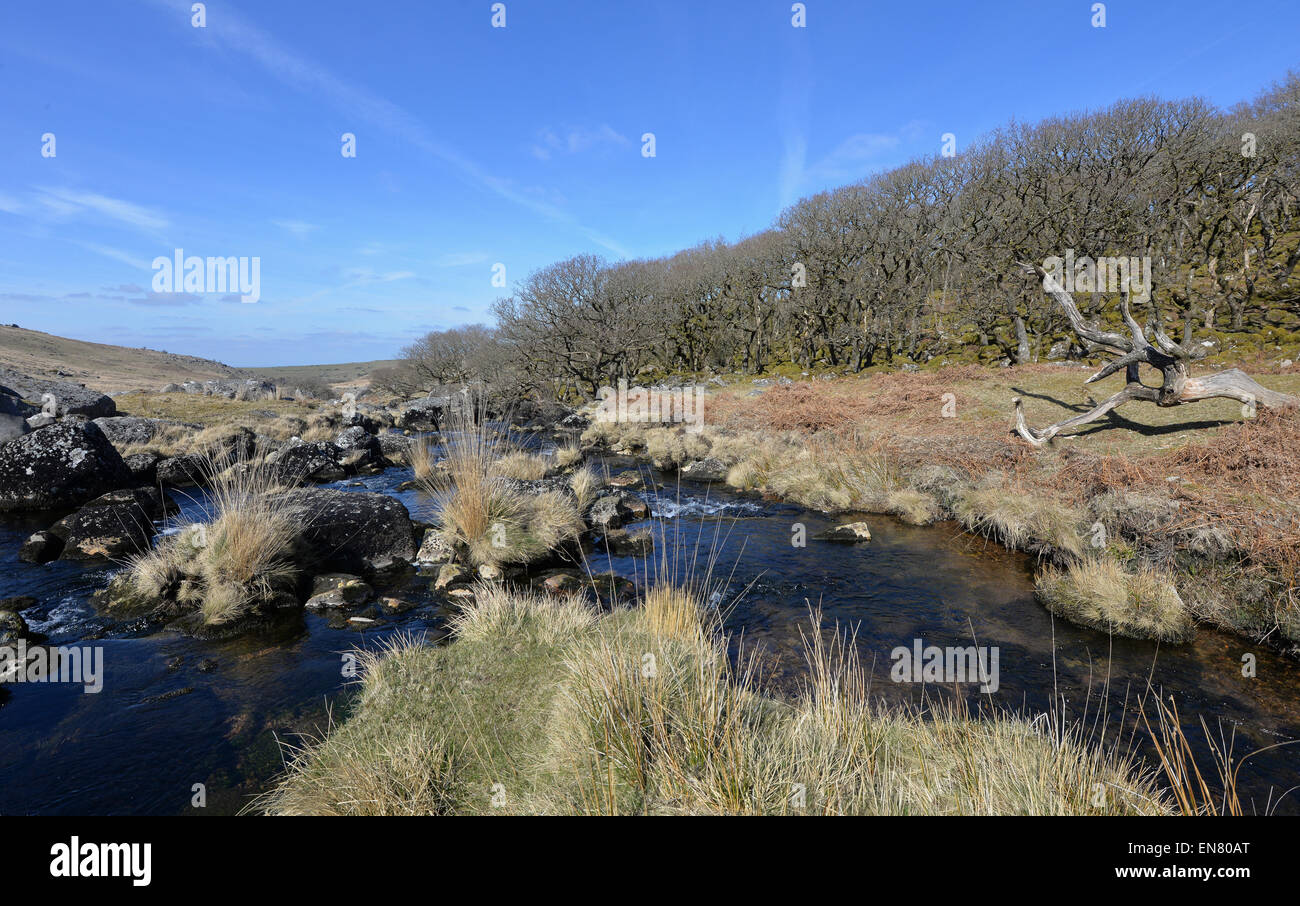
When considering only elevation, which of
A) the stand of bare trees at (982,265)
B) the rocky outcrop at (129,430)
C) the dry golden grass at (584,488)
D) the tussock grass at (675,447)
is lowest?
the dry golden grass at (584,488)

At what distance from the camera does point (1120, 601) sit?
6.63 meters

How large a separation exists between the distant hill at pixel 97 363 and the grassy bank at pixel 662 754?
184 feet

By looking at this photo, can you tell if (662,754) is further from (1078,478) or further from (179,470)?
(179,470)

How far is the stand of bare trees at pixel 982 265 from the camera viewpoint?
22609 millimetres

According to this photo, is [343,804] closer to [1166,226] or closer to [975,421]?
[975,421]

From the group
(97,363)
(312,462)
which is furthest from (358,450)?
(97,363)

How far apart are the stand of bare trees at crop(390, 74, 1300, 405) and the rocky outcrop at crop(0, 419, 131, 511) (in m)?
10.7

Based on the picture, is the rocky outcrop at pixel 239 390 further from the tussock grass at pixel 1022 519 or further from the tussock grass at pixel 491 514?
the tussock grass at pixel 1022 519

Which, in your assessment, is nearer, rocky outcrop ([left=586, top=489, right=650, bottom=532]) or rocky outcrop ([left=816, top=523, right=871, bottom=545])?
rocky outcrop ([left=816, top=523, right=871, bottom=545])

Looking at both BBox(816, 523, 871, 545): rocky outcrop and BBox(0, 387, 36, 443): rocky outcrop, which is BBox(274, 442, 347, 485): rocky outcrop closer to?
BBox(0, 387, 36, 443): rocky outcrop

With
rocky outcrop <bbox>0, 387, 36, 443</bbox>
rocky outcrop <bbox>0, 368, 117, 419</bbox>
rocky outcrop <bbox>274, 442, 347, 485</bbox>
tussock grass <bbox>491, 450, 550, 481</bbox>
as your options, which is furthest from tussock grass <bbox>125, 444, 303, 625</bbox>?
rocky outcrop <bbox>0, 368, 117, 419</bbox>

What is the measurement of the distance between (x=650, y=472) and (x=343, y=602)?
33.5 feet

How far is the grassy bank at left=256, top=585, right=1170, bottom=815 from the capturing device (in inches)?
112

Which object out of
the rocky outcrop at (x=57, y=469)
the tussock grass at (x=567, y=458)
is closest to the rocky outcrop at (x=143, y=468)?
the rocky outcrop at (x=57, y=469)
